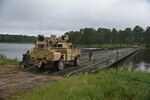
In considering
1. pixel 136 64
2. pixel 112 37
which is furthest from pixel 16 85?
pixel 112 37

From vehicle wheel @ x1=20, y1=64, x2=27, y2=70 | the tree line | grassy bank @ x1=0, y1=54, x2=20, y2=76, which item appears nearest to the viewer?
grassy bank @ x1=0, y1=54, x2=20, y2=76

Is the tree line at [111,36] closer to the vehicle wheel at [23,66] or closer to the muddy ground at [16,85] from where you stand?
the vehicle wheel at [23,66]

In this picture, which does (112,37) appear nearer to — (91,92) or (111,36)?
(111,36)

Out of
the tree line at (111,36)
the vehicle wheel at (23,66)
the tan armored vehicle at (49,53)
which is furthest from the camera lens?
the tree line at (111,36)

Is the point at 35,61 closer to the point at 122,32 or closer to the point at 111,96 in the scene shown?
the point at 111,96

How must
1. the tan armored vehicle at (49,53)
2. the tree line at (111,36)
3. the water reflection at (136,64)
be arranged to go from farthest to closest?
the tree line at (111,36)
the water reflection at (136,64)
the tan armored vehicle at (49,53)

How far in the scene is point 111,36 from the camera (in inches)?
6048

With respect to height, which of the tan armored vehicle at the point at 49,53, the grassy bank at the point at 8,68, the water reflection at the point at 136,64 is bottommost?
the water reflection at the point at 136,64

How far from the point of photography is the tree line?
143250mm

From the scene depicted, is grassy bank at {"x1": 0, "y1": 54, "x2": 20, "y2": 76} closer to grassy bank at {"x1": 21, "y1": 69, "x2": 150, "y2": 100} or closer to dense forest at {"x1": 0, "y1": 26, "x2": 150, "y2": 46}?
grassy bank at {"x1": 21, "y1": 69, "x2": 150, "y2": 100}

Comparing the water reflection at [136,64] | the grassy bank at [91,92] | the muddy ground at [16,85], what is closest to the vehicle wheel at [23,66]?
the muddy ground at [16,85]

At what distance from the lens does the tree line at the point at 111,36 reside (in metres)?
143

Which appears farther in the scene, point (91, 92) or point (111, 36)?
point (111, 36)

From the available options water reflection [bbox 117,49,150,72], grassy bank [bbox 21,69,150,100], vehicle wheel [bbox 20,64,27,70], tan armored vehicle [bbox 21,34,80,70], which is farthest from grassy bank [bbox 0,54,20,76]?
water reflection [bbox 117,49,150,72]
